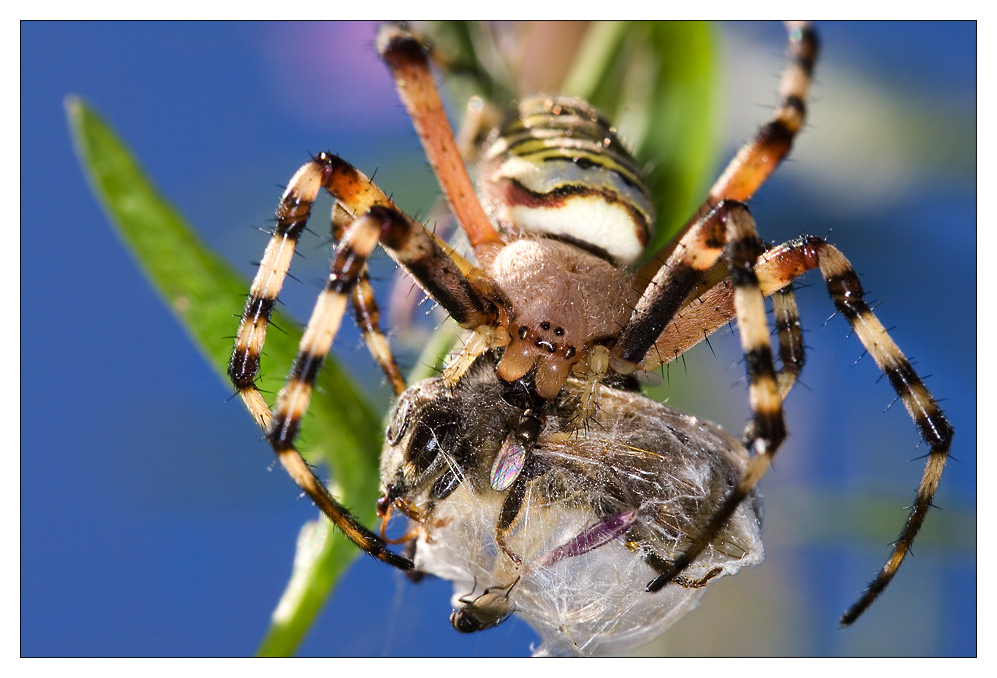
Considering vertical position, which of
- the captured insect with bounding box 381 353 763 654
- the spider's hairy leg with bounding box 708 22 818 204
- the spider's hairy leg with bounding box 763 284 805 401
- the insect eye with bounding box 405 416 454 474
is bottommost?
the captured insect with bounding box 381 353 763 654

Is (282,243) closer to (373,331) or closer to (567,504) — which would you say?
(373,331)

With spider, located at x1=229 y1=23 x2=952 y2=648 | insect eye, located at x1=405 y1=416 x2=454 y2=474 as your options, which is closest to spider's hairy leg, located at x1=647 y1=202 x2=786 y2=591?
spider, located at x1=229 y1=23 x2=952 y2=648

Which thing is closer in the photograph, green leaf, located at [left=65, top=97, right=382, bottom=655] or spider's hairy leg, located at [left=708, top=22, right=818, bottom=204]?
green leaf, located at [left=65, top=97, right=382, bottom=655]

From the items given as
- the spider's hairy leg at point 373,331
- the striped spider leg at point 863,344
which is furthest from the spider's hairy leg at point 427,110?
the striped spider leg at point 863,344

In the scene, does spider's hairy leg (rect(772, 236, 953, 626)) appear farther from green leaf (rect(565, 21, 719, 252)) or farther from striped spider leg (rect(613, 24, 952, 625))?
green leaf (rect(565, 21, 719, 252))

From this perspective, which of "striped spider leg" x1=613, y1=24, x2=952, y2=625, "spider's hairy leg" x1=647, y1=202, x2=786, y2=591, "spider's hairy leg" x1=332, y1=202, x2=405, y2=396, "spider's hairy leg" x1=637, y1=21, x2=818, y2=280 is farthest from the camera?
"spider's hairy leg" x1=637, y1=21, x2=818, y2=280

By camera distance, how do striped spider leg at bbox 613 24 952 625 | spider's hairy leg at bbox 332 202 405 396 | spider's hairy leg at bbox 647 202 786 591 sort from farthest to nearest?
spider's hairy leg at bbox 332 202 405 396 → striped spider leg at bbox 613 24 952 625 → spider's hairy leg at bbox 647 202 786 591
